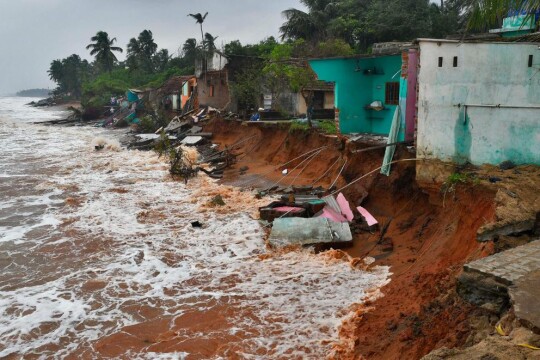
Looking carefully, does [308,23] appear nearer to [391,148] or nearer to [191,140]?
[191,140]

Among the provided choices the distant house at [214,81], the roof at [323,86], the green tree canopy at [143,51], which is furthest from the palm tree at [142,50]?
the roof at [323,86]

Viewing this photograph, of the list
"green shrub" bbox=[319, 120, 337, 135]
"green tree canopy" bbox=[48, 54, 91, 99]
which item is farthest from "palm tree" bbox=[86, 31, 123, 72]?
"green shrub" bbox=[319, 120, 337, 135]

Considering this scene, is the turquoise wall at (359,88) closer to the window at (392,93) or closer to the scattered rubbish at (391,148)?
the window at (392,93)

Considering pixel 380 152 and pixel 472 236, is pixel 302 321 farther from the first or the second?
pixel 380 152

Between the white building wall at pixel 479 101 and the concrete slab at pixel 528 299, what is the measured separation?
512 centimetres

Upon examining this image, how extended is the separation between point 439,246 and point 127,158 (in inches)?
811

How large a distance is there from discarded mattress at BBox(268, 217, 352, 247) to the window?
669 cm

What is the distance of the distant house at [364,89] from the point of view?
15883 millimetres

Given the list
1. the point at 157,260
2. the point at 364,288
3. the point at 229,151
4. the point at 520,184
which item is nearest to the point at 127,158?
the point at 229,151

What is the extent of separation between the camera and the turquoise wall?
16.0m

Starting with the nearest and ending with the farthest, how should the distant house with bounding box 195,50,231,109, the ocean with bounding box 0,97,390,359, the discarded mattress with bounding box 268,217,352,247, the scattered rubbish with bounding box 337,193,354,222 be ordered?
1. the ocean with bounding box 0,97,390,359
2. the discarded mattress with bounding box 268,217,352,247
3. the scattered rubbish with bounding box 337,193,354,222
4. the distant house with bounding box 195,50,231,109

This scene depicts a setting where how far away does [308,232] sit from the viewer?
1085cm

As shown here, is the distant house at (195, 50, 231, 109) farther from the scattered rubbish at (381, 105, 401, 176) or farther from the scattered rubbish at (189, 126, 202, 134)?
the scattered rubbish at (381, 105, 401, 176)

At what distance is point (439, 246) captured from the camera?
8.70 m
